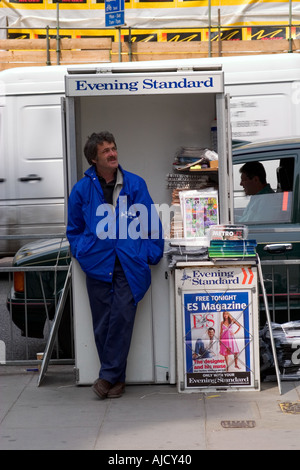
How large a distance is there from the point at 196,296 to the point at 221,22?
39.6ft

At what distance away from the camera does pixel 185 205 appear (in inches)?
267

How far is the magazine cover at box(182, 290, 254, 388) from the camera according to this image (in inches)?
241

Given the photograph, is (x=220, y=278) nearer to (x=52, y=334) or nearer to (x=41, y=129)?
(x=52, y=334)

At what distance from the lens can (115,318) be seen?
20.1ft

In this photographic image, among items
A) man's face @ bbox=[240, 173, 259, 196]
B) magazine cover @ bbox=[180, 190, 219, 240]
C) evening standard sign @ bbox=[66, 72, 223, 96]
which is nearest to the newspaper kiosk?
evening standard sign @ bbox=[66, 72, 223, 96]

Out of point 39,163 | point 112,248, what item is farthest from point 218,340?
point 39,163

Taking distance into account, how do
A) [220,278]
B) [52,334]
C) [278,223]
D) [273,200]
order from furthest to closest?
[273,200] < [278,223] < [52,334] < [220,278]

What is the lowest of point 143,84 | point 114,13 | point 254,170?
point 254,170

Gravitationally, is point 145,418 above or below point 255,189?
below

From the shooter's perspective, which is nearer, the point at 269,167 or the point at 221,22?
the point at 269,167

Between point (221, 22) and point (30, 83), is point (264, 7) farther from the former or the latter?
point (30, 83)

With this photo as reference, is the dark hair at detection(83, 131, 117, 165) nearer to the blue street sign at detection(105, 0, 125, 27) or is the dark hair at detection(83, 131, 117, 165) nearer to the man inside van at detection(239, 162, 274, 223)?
the man inside van at detection(239, 162, 274, 223)

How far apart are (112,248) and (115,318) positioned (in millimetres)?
509
